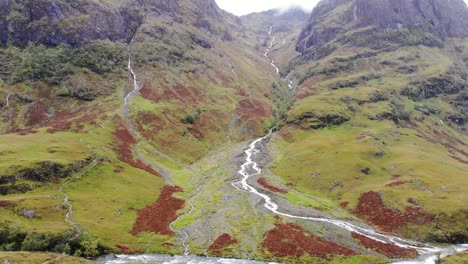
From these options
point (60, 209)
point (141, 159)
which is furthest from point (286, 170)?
point (60, 209)

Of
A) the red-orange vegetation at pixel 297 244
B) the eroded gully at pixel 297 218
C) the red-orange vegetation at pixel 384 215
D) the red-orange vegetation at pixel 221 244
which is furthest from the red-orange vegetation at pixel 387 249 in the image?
the red-orange vegetation at pixel 221 244

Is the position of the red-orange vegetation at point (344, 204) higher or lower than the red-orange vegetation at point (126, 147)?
higher

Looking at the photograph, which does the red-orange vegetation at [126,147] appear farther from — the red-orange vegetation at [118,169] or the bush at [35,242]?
the bush at [35,242]

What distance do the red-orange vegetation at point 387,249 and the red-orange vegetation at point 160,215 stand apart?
5122cm

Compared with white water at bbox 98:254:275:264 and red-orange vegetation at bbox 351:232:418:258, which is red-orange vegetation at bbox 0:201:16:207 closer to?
white water at bbox 98:254:275:264

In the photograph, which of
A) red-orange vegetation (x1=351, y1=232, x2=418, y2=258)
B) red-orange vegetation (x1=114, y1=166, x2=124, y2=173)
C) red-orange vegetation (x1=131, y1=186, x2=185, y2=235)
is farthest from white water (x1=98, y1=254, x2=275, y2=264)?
red-orange vegetation (x1=114, y1=166, x2=124, y2=173)

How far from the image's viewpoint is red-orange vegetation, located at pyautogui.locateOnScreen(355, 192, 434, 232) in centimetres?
12000

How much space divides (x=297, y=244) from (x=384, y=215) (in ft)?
146

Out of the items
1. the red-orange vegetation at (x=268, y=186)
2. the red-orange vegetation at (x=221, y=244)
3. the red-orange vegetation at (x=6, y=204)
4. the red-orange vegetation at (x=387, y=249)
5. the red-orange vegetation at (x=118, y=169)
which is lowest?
the red-orange vegetation at (x=118, y=169)

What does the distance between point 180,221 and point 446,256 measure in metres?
70.6

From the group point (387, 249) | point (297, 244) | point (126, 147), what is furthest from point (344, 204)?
point (126, 147)

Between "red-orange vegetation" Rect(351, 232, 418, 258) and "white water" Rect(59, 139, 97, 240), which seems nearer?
"white water" Rect(59, 139, 97, 240)

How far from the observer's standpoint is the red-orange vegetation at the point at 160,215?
105812 millimetres

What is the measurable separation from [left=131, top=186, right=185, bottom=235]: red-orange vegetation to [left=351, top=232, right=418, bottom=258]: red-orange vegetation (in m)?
51.2
